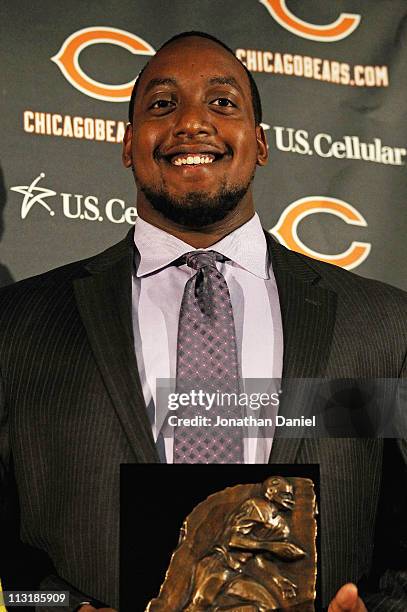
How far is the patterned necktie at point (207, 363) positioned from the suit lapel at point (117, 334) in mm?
85

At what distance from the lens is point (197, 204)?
2.12m

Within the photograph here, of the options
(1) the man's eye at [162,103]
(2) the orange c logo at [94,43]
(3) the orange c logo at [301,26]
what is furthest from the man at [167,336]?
(3) the orange c logo at [301,26]

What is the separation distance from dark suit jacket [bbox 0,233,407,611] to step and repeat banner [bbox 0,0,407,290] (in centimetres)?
34

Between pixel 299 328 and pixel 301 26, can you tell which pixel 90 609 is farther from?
pixel 301 26

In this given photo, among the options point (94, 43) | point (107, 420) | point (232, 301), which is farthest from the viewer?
point (94, 43)

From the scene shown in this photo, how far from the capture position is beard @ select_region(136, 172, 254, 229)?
2.12m

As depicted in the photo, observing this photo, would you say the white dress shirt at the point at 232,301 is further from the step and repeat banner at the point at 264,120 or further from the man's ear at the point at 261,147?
the step and repeat banner at the point at 264,120

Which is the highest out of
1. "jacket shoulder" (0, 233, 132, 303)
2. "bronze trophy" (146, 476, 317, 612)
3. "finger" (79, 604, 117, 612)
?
"jacket shoulder" (0, 233, 132, 303)

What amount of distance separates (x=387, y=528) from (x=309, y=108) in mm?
1019

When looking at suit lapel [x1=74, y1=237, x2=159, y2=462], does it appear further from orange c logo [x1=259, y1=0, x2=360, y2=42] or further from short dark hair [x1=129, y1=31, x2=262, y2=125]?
orange c logo [x1=259, y1=0, x2=360, y2=42]

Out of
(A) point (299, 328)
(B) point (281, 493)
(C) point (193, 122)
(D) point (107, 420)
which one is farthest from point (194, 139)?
(B) point (281, 493)

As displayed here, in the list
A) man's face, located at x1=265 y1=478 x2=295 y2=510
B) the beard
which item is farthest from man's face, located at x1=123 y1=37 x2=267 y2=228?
man's face, located at x1=265 y1=478 x2=295 y2=510

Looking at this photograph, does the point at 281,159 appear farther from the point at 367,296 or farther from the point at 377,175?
the point at 367,296

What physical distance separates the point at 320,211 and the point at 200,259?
50 cm
